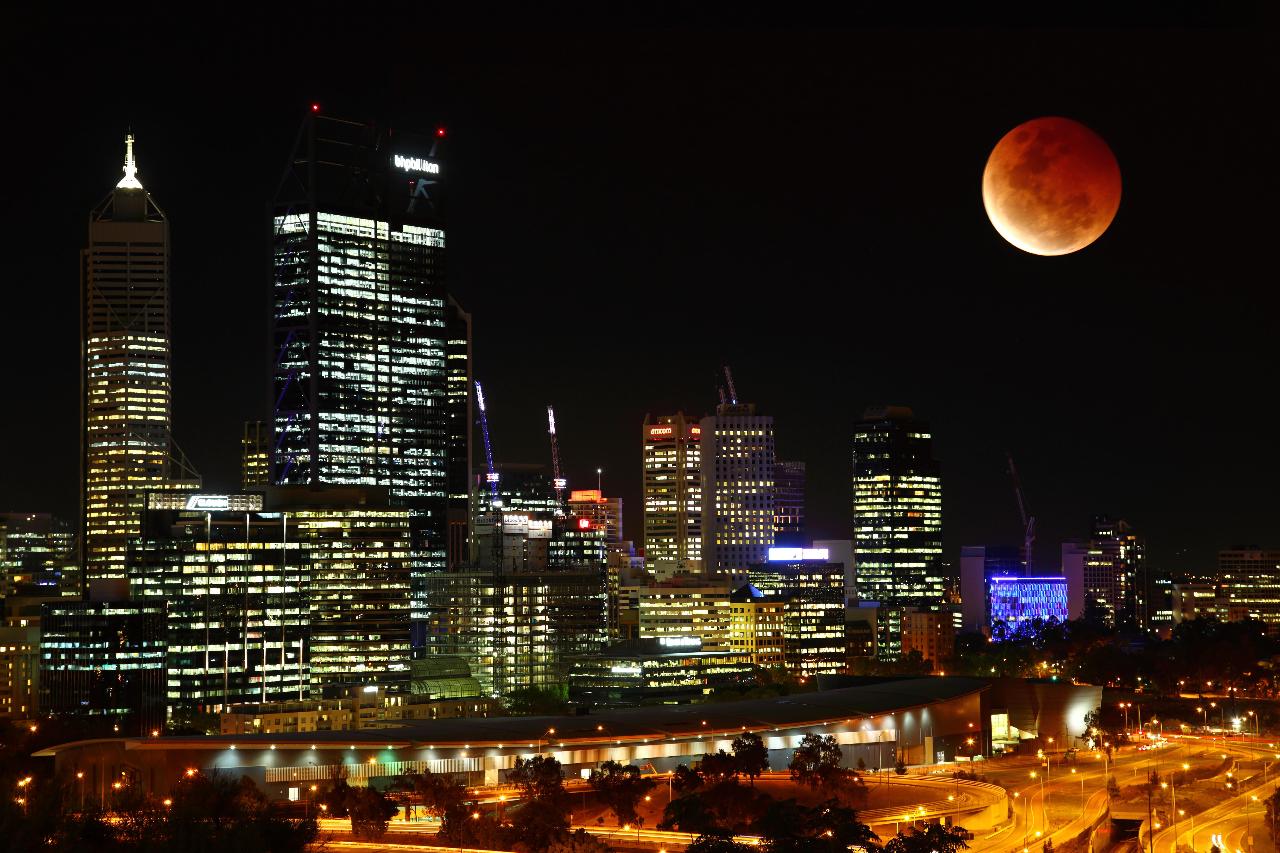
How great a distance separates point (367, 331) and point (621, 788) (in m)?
88.5

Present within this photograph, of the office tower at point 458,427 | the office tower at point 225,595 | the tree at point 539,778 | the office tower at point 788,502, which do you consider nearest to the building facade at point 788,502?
the office tower at point 788,502

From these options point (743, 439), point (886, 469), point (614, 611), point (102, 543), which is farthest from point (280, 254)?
point (886, 469)

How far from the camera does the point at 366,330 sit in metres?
140

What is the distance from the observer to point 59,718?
84750 millimetres

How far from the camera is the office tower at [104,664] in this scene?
91750mm

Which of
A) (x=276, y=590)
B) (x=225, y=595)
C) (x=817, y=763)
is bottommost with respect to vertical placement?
(x=817, y=763)

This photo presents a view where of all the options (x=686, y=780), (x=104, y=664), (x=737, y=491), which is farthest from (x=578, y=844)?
(x=737, y=491)

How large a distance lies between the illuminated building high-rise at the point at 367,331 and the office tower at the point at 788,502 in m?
46.9

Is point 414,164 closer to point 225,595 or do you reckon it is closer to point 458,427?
point 458,427

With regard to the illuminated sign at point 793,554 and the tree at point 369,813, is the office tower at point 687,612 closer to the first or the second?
the illuminated sign at point 793,554

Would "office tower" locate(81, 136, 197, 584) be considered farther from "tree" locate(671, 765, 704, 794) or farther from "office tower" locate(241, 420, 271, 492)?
"tree" locate(671, 765, 704, 794)

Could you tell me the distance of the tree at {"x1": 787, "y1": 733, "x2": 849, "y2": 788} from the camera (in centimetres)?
6153

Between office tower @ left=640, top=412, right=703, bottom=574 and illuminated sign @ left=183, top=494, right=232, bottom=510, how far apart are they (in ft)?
261

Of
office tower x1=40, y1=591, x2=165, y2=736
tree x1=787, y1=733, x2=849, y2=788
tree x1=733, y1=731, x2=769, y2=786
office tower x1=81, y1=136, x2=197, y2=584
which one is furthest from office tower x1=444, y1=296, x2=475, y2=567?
tree x1=733, y1=731, x2=769, y2=786
